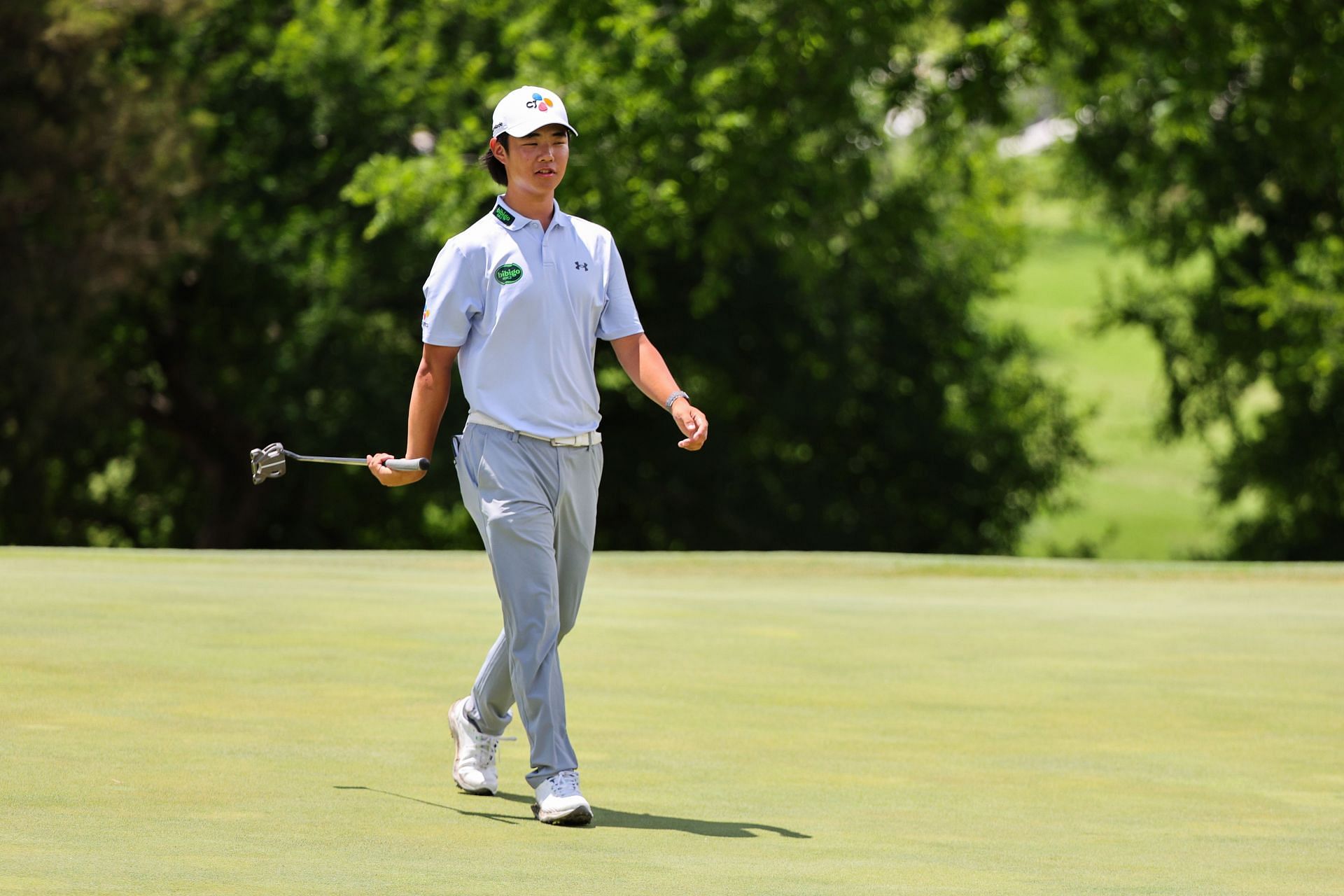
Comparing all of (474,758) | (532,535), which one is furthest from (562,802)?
(532,535)

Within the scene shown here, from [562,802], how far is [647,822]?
262 millimetres

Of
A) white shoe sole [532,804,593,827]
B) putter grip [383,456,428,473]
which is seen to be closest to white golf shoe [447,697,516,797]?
white shoe sole [532,804,593,827]

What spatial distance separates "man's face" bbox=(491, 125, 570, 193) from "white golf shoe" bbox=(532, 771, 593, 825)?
1.68 m

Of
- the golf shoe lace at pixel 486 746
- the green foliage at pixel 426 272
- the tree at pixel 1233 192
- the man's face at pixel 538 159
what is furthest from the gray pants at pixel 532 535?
the green foliage at pixel 426 272

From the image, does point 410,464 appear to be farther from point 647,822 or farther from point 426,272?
point 426,272

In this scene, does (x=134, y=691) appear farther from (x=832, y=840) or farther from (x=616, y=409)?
(x=616, y=409)

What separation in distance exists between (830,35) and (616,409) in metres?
12.4

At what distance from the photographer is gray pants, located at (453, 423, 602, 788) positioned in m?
6.13

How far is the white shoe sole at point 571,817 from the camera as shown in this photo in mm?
5809

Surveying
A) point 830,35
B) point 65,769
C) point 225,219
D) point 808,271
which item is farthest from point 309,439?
point 65,769

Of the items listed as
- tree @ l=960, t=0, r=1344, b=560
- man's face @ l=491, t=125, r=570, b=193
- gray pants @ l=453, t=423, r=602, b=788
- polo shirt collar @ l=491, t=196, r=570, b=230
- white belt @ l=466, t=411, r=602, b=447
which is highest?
tree @ l=960, t=0, r=1344, b=560

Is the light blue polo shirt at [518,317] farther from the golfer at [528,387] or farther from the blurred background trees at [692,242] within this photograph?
the blurred background trees at [692,242]

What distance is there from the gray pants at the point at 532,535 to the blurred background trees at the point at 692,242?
17428 mm

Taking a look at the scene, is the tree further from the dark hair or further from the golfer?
the golfer
